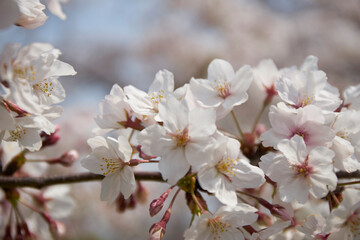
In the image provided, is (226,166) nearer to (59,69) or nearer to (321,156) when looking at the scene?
(321,156)

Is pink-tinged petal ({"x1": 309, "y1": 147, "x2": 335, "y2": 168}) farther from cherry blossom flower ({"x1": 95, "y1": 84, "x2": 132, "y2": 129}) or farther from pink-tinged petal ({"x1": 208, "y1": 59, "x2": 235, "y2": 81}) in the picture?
cherry blossom flower ({"x1": 95, "y1": 84, "x2": 132, "y2": 129})

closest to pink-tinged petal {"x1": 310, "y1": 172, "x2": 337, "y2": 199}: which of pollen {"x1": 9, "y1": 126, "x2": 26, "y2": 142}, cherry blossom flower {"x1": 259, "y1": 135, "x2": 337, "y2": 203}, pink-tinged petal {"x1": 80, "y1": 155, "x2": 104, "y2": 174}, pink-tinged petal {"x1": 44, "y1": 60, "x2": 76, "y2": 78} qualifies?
cherry blossom flower {"x1": 259, "y1": 135, "x2": 337, "y2": 203}

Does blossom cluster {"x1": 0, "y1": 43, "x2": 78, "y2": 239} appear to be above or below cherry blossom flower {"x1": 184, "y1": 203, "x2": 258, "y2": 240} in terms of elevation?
above

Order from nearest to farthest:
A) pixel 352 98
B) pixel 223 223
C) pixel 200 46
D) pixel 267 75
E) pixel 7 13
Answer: pixel 7 13 → pixel 223 223 → pixel 352 98 → pixel 267 75 → pixel 200 46

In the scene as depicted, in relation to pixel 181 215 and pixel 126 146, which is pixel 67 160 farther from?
pixel 181 215

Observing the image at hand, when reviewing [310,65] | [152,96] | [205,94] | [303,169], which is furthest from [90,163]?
[310,65]

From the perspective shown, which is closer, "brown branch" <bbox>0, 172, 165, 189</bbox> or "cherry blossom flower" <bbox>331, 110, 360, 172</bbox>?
"cherry blossom flower" <bbox>331, 110, 360, 172</bbox>

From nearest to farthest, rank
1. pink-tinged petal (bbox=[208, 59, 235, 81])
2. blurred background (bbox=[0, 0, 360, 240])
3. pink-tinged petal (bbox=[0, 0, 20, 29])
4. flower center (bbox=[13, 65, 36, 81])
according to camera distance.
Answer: pink-tinged petal (bbox=[0, 0, 20, 29])
flower center (bbox=[13, 65, 36, 81])
pink-tinged petal (bbox=[208, 59, 235, 81])
blurred background (bbox=[0, 0, 360, 240])

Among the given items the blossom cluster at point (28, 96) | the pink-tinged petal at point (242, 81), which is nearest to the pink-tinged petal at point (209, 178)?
the pink-tinged petal at point (242, 81)
